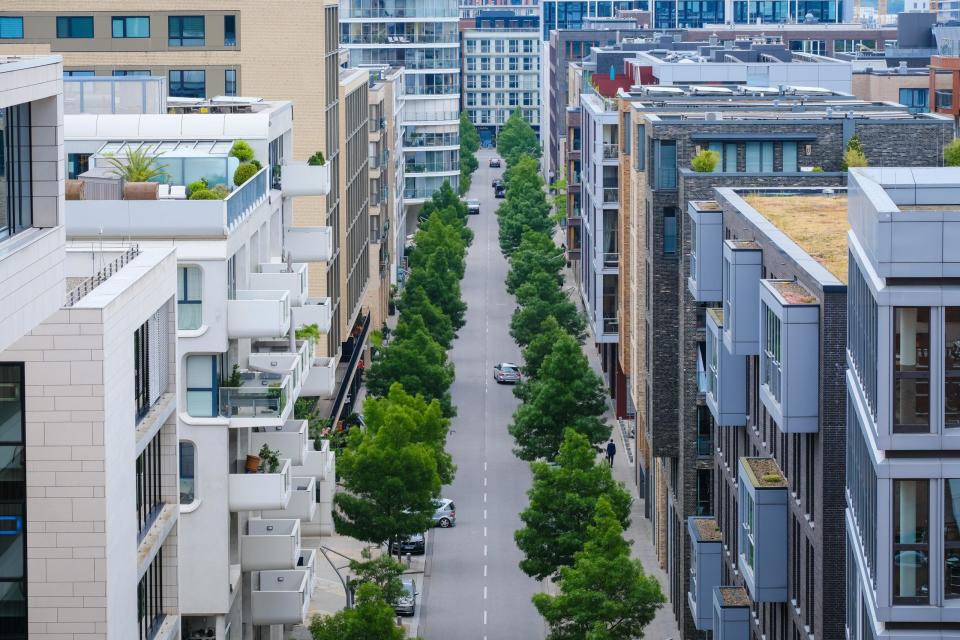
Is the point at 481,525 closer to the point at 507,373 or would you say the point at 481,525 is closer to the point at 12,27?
the point at 12,27

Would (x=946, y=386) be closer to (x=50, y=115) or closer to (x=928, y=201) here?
(x=928, y=201)

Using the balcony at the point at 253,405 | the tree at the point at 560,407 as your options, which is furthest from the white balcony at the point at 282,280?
the tree at the point at 560,407

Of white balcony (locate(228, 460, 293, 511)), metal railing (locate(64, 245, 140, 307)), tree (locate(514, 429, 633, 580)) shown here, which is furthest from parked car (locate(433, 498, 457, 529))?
metal railing (locate(64, 245, 140, 307))

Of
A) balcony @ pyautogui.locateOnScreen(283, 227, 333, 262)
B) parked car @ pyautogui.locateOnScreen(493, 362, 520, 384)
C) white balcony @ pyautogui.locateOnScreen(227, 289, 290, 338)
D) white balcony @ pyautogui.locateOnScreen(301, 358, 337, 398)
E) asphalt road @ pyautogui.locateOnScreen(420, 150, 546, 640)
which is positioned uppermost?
balcony @ pyautogui.locateOnScreen(283, 227, 333, 262)

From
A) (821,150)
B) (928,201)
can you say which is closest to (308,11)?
(821,150)

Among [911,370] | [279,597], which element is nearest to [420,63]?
[279,597]

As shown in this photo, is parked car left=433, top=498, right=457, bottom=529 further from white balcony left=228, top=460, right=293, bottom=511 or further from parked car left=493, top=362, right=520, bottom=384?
white balcony left=228, top=460, right=293, bottom=511
